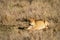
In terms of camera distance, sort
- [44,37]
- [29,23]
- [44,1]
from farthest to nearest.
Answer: [44,1]
[29,23]
[44,37]

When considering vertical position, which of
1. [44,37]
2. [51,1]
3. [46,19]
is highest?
[51,1]

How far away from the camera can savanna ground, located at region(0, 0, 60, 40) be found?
3.19 metres

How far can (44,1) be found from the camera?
→ 3695 millimetres

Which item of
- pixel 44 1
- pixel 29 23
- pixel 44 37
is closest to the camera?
pixel 44 37

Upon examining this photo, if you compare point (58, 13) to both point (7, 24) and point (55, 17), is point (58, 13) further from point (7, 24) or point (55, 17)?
point (7, 24)

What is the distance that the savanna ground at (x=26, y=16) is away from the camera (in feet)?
10.5

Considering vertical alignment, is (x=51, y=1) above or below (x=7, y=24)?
above

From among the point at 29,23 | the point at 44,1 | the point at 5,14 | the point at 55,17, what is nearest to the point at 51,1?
the point at 44,1

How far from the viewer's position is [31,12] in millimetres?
3547

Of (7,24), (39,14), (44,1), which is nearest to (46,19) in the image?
(39,14)

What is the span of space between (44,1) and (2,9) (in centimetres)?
73

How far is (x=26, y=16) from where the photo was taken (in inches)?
137

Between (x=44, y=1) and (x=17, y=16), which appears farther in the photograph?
(x=44, y=1)

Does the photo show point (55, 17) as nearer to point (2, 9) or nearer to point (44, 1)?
point (44, 1)
